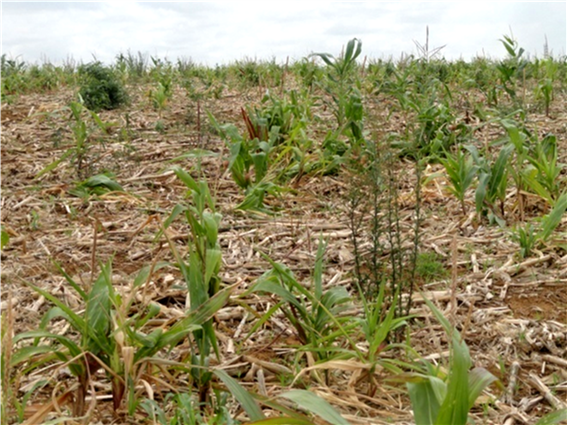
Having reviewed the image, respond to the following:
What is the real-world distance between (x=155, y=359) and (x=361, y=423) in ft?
1.99

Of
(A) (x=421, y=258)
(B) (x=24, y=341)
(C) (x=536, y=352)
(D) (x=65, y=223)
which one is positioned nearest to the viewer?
(C) (x=536, y=352)

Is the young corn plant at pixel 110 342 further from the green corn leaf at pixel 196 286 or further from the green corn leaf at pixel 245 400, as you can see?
the green corn leaf at pixel 245 400

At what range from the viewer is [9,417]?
2119 mm

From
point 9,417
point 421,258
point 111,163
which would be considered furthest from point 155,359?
point 111,163

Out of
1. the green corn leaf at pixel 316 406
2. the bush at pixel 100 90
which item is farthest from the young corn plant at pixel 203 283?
the bush at pixel 100 90

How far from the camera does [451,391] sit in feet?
5.25

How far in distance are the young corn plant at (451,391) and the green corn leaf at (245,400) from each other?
1.34ft

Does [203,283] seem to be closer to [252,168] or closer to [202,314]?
[202,314]

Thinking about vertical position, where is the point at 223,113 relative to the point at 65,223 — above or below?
above

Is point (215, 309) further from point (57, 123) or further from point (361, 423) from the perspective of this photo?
point (57, 123)

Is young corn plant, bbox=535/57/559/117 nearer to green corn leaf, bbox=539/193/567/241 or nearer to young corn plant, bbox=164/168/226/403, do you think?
green corn leaf, bbox=539/193/567/241

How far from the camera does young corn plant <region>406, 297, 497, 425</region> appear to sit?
1598 mm

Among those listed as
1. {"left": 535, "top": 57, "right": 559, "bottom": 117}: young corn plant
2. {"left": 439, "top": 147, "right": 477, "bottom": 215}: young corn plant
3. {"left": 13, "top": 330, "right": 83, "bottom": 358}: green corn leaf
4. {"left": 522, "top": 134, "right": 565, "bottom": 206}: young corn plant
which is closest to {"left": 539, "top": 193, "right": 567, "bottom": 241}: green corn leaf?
{"left": 522, "top": 134, "right": 565, "bottom": 206}: young corn plant

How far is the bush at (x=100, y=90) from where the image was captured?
757cm
